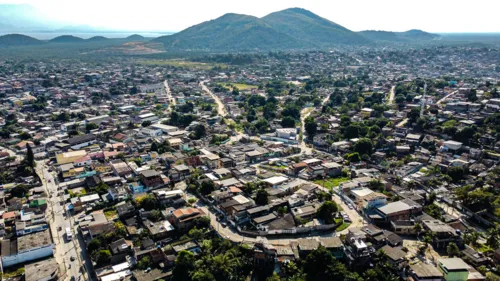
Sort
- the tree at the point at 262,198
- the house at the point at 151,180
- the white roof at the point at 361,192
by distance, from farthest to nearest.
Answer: the house at the point at 151,180
the white roof at the point at 361,192
the tree at the point at 262,198

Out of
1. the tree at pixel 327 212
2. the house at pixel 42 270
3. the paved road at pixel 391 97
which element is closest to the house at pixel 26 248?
the house at pixel 42 270

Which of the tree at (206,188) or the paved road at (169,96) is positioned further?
the paved road at (169,96)

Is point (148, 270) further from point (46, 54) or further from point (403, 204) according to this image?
point (46, 54)

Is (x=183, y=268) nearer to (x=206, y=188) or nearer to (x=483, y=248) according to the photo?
(x=206, y=188)

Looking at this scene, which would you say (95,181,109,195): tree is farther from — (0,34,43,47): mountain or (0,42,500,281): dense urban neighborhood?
(0,34,43,47): mountain

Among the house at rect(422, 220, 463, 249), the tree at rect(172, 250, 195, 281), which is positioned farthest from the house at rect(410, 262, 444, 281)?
the tree at rect(172, 250, 195, 281)

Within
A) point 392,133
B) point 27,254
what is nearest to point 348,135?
point 392,133

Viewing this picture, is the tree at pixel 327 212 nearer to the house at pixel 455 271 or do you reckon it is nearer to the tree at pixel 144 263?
the house at pixel 455 271
